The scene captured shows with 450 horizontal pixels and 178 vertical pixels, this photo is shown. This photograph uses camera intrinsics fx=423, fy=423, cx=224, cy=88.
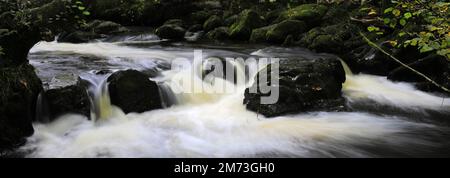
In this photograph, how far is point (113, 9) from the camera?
1961 cm

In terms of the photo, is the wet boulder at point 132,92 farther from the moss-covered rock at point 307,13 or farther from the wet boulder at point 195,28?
the wet boulder at point 195,28

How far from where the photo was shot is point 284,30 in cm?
1407

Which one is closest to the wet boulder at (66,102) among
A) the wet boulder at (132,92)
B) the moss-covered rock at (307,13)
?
the wet boulder at (132,92)

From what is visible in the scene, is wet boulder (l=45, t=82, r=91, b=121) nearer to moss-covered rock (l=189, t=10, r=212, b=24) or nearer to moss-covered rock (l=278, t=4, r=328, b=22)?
moss-covered rock (l=278, t=4, r=328, b=22)

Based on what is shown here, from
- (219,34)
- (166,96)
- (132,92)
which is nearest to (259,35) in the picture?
(219,34)

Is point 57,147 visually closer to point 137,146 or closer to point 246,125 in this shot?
point 137,146

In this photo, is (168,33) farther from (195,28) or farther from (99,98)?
(99,98)

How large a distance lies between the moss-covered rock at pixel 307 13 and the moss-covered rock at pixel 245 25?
3.13 feet

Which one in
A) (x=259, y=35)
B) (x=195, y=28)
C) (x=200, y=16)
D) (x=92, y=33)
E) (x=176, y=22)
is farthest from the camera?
(x=200, y=16)

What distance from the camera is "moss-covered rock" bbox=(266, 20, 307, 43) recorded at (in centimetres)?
1392

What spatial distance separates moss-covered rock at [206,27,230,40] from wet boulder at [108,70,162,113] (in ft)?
25.4

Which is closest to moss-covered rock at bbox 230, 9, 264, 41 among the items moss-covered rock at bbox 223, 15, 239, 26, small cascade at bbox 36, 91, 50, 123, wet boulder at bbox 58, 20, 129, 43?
moss-covered rock at bbox 223, 15, 239, 26

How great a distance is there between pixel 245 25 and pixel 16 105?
10.2 meters

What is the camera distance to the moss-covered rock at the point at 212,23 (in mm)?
16656
